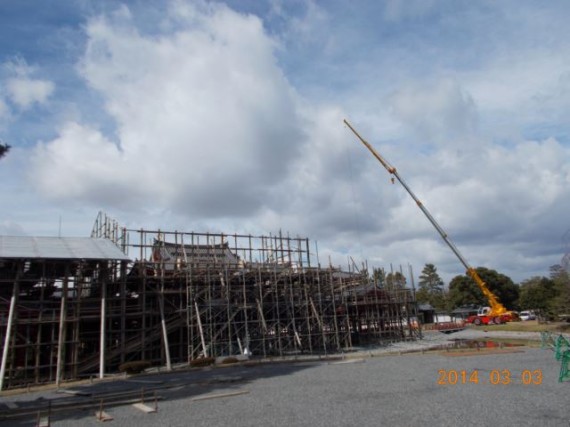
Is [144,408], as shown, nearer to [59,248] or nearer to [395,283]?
[59,248]

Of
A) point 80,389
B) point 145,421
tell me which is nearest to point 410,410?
point 145,421

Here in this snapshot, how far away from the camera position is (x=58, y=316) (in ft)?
87.9

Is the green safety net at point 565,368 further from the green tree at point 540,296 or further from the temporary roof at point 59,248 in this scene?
the green tree at point 540,296

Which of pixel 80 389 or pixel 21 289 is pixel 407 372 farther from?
pixel 21 289

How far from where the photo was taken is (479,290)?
262 feet

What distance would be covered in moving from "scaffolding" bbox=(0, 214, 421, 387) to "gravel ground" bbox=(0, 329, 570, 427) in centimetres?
493

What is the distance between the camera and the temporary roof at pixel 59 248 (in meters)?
26.0

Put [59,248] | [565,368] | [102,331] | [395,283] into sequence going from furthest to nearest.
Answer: [395,283]
[59,248]
[102,331]
[565,368]

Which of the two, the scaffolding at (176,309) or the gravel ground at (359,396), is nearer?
the gravel ground at (359,396)

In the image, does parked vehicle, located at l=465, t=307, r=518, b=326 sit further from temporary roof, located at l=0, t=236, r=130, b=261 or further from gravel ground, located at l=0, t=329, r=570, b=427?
temporary roof, located at l=0, t=236, r=130, b=261

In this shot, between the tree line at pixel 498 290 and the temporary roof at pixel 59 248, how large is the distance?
23303 millimetres

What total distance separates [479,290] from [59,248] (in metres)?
70.5

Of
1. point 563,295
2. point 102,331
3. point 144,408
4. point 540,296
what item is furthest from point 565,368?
point 540,296
